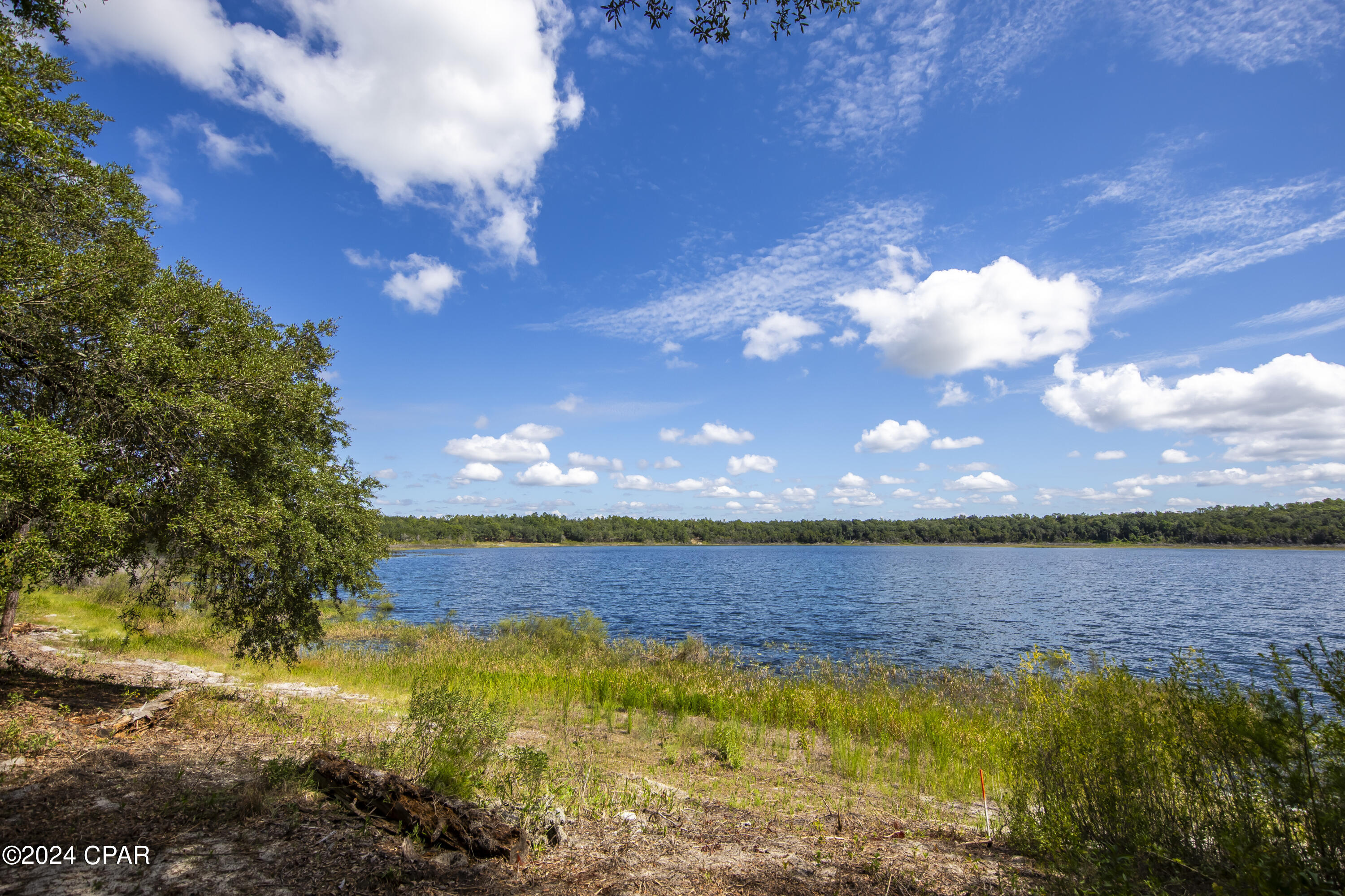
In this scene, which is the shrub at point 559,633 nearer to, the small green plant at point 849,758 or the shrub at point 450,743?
the small green plant at point 849,758

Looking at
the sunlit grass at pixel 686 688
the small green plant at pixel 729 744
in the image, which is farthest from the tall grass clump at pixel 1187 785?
the small green plant at pixel 729 744

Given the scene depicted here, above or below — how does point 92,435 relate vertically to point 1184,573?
above

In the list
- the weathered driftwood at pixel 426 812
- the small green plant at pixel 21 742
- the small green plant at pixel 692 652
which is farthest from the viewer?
the small green plant at pixel 692 652

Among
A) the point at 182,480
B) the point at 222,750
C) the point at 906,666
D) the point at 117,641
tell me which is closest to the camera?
the point at 222,750

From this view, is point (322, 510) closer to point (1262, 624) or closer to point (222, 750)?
point (222, 750)

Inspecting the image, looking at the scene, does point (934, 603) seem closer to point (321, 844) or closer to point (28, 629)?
point (321, 844)

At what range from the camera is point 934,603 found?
41.9 metres

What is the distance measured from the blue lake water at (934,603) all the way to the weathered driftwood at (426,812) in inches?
775

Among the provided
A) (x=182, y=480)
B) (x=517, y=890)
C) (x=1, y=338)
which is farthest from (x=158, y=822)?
(x=1, y=338)

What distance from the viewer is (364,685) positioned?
1573cm

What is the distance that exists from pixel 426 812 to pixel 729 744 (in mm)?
Result: 6344

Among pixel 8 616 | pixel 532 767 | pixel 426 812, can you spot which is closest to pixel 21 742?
pixel 426 812

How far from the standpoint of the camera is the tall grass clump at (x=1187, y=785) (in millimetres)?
4156

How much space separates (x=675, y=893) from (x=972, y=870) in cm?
304
